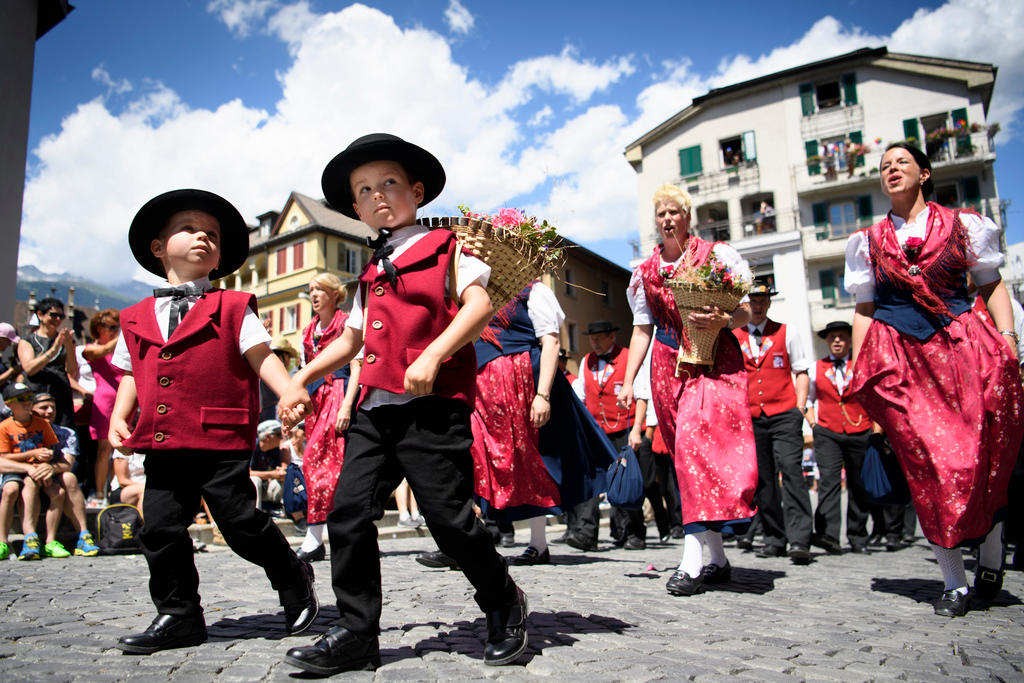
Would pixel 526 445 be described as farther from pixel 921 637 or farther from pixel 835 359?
pixel 835 359

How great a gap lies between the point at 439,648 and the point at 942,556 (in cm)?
294

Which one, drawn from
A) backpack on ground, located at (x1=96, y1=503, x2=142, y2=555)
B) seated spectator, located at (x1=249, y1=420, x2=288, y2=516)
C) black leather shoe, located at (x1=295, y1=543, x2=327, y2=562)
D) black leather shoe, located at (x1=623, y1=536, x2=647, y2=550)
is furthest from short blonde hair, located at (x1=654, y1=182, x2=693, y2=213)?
seated spectator, located at (x1=249, y1=420, x2=288, y2=516)

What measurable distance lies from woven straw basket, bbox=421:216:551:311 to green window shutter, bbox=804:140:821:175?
119 feet

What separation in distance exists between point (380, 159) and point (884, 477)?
3.62m

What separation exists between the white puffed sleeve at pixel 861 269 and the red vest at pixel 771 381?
90.4 inches

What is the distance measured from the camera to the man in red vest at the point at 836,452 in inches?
285

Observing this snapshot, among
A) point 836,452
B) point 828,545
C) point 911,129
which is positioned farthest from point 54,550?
point 911,129

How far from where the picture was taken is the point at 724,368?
4.79m

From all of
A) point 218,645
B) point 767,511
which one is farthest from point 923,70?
point 218,645

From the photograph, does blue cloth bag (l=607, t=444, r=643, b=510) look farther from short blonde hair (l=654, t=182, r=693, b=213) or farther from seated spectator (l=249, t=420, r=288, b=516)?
seated spectator (l=249, t=420, r=288, b=516)

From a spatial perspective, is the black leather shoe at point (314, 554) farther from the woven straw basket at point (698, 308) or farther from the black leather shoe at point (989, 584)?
the black leather shoe at point (989, 584)

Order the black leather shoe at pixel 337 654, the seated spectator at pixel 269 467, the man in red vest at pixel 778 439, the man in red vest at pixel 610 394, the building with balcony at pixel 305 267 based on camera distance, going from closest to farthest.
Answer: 1. the black leather shoe at pixel 337 654
2. the man in red vest at pixel 778 439
3. the man in red vest at pixel 610 394
4. the seated spectator at pixel 269 467
5. the building with balcony at pixel 305 267

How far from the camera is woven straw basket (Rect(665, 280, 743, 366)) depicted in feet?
14.9

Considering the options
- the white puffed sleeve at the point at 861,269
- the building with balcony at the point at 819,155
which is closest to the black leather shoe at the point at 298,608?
the white puffed sleeve at the point at 861,269
